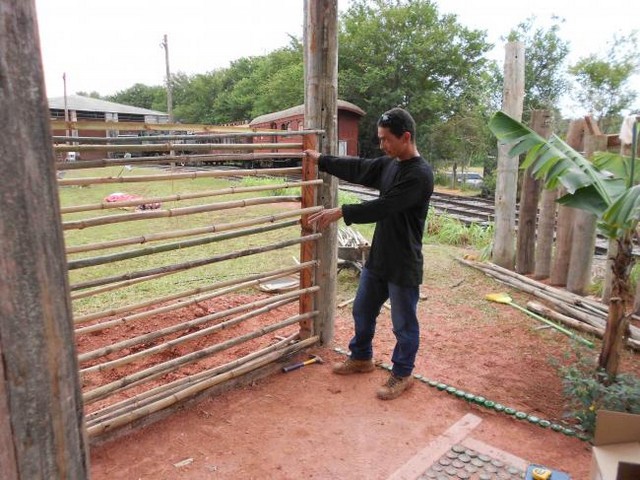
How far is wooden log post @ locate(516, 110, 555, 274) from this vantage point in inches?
223

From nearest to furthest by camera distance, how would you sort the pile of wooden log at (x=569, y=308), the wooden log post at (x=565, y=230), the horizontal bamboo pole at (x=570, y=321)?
the horizontal bamboo pole at (x=570, y=321)
the pile of wooden log at (x=569, y=308)
the wooden log post at (x=565, y=230)

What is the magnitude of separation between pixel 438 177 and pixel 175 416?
71.8ft

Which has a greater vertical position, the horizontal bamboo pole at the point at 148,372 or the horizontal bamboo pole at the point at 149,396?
the horizontal bamboo pole at the point at 148,372

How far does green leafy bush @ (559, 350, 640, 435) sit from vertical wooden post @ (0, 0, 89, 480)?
2879 millimetres

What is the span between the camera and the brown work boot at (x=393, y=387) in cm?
331

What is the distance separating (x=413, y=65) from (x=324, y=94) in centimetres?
2273

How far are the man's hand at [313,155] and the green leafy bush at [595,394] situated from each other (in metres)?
2.20

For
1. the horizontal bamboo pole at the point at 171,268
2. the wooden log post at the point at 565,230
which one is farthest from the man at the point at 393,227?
the wooden log post at the point at 565,230

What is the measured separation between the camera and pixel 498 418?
3.12 m

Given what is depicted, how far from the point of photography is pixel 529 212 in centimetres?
593

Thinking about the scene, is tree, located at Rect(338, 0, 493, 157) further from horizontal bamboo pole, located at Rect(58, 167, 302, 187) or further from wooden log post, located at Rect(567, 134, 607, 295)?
horizontal bamboo pole, located at Rect(58, 167, 302, 187)

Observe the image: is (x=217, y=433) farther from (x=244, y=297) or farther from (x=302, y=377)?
(x=244, y=297)

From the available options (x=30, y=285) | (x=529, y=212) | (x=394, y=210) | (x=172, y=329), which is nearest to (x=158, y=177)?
(x=172, y=329)

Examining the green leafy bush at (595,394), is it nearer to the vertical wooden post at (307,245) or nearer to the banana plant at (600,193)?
the banana plant at (600,193)
